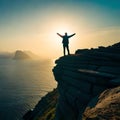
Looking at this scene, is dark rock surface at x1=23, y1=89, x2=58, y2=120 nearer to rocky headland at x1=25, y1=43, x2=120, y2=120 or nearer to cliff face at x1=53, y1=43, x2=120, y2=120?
rocky headland at x1=25, y1=43, x2=120, y2=120

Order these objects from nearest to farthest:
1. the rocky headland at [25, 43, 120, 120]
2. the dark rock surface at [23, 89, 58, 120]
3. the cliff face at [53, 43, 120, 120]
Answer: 1. the rocky headland at [25, 43, 120, 120]
2. the cliff face at [53, 43, 120, 120]
3. the dark rock surface at [23, 89, 58, 120]

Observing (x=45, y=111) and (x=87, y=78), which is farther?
(x=45, y=111)

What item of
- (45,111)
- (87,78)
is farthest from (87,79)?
(45,111)

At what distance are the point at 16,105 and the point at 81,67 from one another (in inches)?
3487

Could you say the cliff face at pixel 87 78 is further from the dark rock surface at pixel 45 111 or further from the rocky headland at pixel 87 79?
the dark rock surface at pixel 45 111

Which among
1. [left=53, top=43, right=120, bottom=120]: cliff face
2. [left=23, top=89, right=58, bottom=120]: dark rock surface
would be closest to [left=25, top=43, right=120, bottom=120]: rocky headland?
[left=53, top=43, right=120, bottom=120]: cliff face

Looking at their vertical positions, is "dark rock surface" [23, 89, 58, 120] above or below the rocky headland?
below

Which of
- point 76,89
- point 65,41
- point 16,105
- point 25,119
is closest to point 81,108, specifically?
point 76,89

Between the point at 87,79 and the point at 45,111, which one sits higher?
the point at 87,79

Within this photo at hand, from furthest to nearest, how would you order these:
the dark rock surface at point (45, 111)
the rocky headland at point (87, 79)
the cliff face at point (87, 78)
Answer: the dark rock surface at point (45, 111) → the cliff face at point (87, 78) → the rocky headland at point (87, 79)

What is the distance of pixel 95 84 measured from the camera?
17344mm

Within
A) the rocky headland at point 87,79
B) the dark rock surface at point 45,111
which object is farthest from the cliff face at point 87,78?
the dark rock surface at point 45,111

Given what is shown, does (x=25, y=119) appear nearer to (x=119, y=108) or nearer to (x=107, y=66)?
(x=107, y=66)

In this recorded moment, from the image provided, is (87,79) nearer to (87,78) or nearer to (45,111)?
(87,78)
